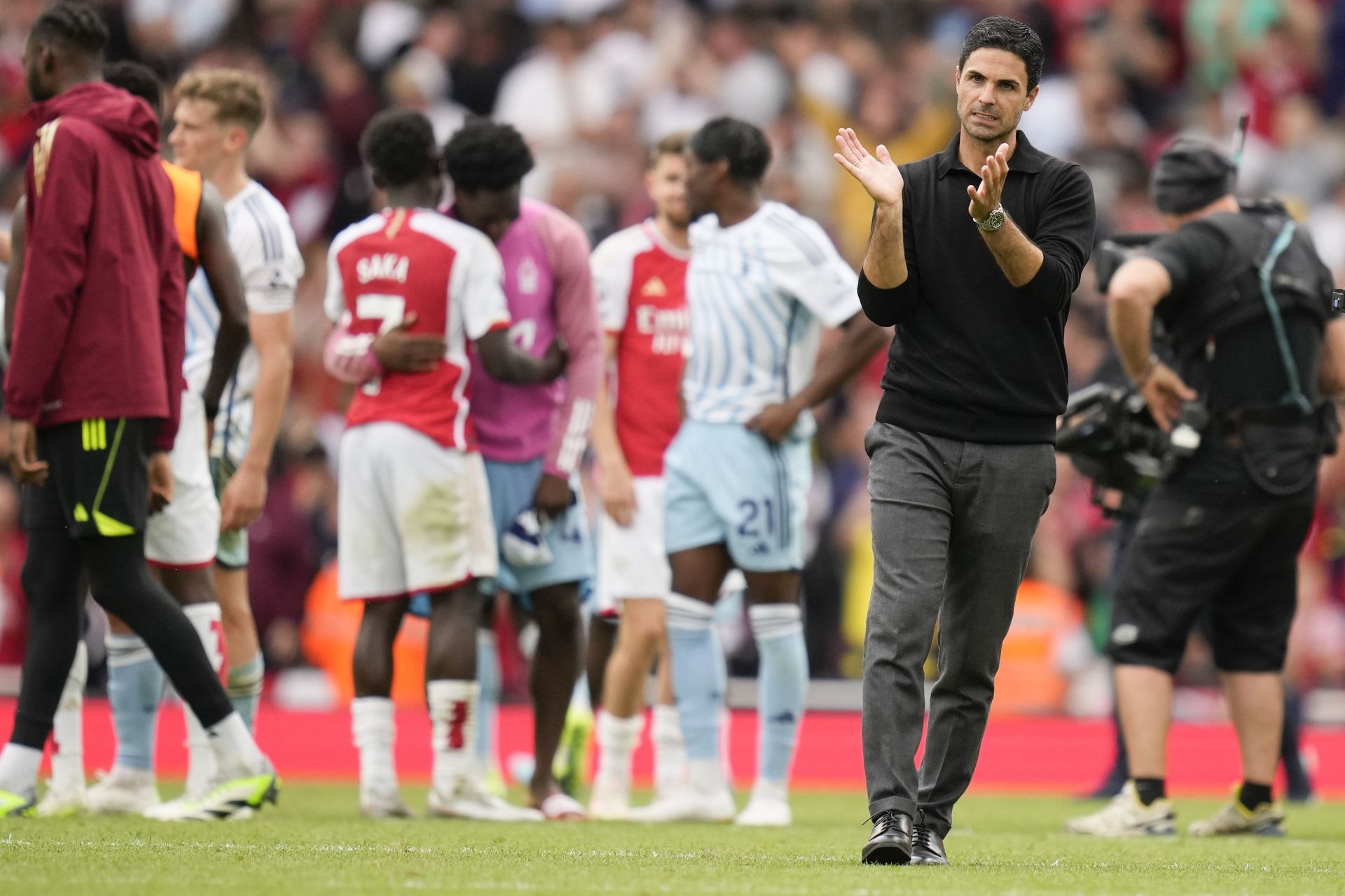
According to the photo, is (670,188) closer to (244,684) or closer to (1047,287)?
(244,684)

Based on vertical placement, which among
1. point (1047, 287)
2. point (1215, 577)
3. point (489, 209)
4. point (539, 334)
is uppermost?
point (489, 209)

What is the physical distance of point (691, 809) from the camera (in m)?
8.10

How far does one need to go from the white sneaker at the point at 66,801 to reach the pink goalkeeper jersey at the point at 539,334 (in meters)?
2.02

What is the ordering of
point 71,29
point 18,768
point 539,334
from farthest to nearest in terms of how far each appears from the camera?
point 539,334 → point 71,29 → point 18,768

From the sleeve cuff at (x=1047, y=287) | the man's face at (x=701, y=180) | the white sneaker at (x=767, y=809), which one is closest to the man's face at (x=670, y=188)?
the man's face at (x=701, y=180)

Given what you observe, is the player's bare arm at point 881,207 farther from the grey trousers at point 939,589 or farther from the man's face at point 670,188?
the man's face at point 670,188

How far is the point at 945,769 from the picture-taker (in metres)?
5.82

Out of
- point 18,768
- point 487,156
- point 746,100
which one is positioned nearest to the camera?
point 18,768

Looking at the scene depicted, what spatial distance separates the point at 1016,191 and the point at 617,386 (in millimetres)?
3468

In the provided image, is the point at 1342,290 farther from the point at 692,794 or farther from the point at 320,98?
the point at 320,98

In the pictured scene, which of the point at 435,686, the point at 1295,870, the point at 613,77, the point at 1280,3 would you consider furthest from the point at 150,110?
the point at 1280,3

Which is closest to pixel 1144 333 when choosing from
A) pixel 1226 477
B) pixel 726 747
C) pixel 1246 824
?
pixel 1226 477

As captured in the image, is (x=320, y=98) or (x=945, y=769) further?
(x=320, y=98)

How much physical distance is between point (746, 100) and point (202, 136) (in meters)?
9.54
